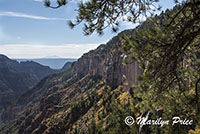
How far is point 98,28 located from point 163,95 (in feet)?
14.6

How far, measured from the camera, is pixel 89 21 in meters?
6.22

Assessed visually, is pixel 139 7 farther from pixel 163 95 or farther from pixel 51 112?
pixel 51 112

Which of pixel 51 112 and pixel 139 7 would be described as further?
pixel 51 112

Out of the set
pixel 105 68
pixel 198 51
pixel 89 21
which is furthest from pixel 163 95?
pixel 105 68

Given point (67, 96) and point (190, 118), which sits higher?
point (190, 118)

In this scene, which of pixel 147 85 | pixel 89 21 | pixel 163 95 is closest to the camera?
pixel 89 21

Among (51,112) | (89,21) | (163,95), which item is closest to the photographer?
(89,21)

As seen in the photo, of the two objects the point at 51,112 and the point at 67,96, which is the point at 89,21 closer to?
the point at 51,112

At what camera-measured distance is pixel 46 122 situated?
14675 cm

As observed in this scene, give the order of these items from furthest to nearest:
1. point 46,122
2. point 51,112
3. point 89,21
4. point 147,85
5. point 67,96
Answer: point 67,96
point 51,112
point 46,122
point 147,85
point 89,21

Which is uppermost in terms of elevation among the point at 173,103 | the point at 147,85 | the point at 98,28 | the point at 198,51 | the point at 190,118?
the point at 98,28

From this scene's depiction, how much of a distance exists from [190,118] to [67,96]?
198221 millimetres

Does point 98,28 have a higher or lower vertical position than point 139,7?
lower

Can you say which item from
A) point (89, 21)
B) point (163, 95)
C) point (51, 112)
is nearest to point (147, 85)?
point (163, 95)
